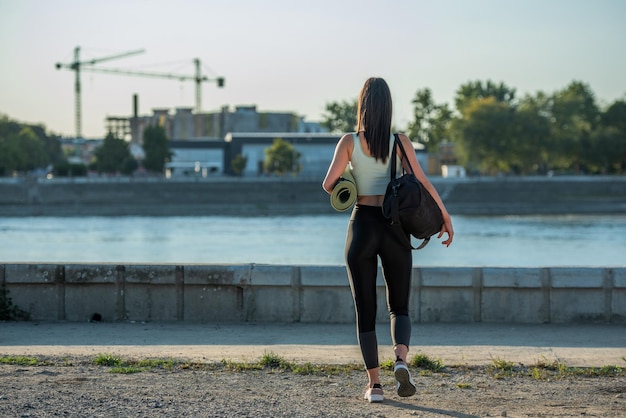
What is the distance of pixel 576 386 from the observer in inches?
257

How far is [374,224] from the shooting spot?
19.4ft

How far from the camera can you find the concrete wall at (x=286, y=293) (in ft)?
32.4

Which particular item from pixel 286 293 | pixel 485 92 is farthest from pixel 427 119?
pixel 286 293

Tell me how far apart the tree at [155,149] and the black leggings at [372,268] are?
112 metres

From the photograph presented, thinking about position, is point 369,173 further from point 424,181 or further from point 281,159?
point 281,159

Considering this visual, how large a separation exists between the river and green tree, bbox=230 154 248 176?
33.2 m

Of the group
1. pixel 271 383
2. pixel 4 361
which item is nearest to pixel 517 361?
Result: pixel 271 383

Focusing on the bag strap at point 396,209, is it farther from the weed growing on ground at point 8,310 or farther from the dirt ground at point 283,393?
the weed growing on ground at point 8,310

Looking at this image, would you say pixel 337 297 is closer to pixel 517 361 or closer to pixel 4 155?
pixel 517 361

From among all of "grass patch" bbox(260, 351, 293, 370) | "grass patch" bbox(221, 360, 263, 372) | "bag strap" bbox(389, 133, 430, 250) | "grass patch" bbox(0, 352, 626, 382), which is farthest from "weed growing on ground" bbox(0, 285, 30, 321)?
"bag strap" bbox(389, 133, 430, 250)

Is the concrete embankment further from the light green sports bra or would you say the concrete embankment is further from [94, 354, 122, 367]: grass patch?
the light green sports bra

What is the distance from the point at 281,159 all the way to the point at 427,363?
346 feet

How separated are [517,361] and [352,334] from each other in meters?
1.99

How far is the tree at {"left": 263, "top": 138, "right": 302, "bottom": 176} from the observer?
370ft
